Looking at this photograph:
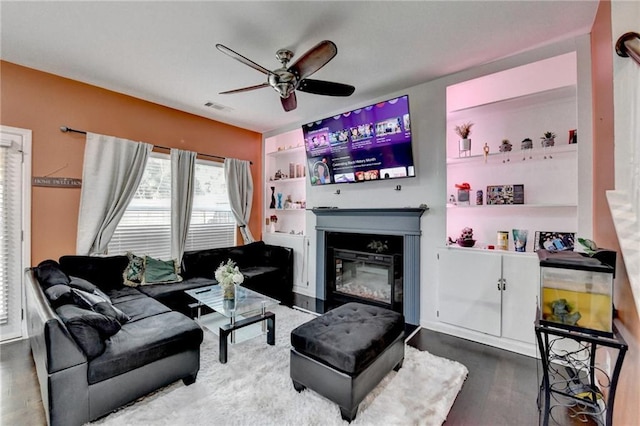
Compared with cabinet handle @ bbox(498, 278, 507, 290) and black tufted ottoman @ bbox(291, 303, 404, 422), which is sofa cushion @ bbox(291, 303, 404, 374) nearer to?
black tufted ottoman @ bbox(291, 303, 404, 422)

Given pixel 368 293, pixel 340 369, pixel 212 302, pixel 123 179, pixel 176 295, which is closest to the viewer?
pixel 340 369

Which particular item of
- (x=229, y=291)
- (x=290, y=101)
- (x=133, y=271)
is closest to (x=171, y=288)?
(x=133, y=271)

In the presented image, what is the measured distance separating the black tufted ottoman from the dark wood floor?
0.56 metres

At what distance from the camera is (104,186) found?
3508mm

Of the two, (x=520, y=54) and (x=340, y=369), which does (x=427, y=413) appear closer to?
(x=340, y=369)

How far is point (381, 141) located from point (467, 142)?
1.00m

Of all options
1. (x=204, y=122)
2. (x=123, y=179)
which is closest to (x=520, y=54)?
(x=204, y=122)

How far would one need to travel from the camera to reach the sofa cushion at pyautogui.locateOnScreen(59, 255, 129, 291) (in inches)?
123

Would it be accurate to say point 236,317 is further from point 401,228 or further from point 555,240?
point 555,240

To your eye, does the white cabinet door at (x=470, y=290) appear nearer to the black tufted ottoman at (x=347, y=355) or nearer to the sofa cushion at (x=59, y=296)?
the black tufted ottoman at (x=347, y=355)

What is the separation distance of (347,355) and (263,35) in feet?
9.03

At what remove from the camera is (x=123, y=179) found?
3678mm

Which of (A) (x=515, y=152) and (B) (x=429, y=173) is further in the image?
(B) (x=429, y=173)

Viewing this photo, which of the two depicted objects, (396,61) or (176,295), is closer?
(396,61)
